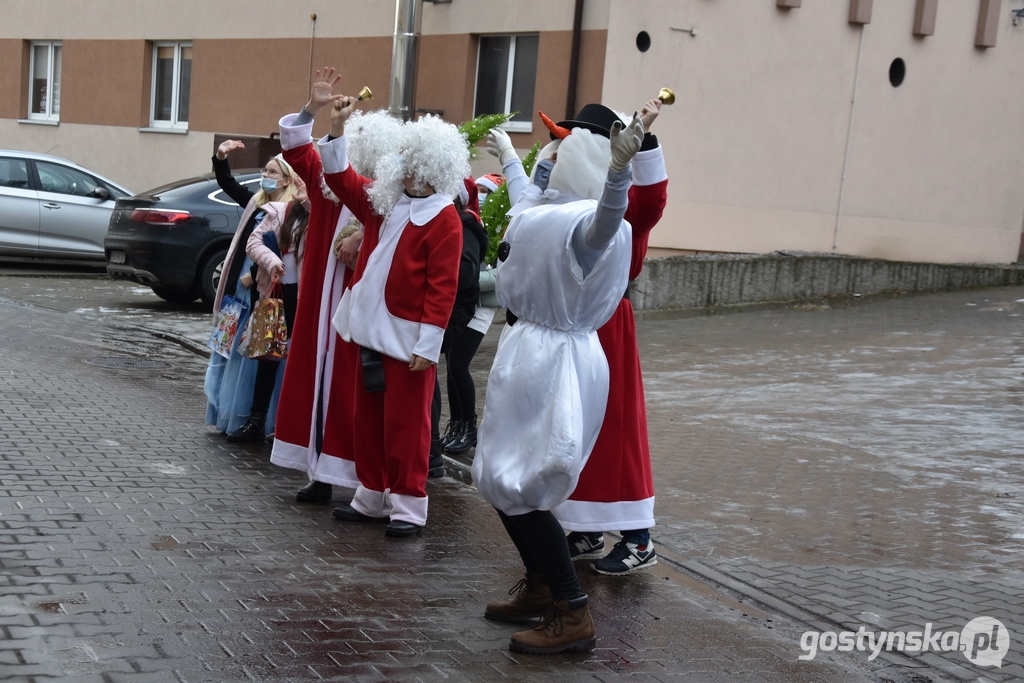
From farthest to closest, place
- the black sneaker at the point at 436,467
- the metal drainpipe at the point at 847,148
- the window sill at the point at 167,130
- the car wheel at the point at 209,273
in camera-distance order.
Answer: the window sill at the point at 167,130 → the metal drainpipe at the point at 847,148 → the car wheel at the point at 209,273 → the black sneaker at the point at 436,467

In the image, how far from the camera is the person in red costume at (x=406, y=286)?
590 cm

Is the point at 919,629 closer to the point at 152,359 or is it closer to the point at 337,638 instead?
the point at 337,638

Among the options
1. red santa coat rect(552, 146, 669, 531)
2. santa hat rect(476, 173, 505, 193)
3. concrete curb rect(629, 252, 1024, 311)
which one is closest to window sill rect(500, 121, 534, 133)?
concrete curb rect(629, 252, 1024, 311)

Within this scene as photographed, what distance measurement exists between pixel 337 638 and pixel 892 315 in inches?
479

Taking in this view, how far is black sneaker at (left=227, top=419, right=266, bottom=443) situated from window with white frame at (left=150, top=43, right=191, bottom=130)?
1580 cm

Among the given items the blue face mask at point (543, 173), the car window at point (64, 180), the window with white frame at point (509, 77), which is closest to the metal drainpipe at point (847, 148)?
the window with white frame at point (509, 77)

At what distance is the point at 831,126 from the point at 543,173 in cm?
1319

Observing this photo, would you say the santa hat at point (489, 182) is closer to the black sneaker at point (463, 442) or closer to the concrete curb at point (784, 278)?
the black sneaker at point (463, 442)

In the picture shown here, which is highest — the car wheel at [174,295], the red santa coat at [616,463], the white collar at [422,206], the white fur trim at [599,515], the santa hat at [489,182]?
the santa hat at [489,182]

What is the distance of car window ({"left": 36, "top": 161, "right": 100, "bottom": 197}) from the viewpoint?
16.7m

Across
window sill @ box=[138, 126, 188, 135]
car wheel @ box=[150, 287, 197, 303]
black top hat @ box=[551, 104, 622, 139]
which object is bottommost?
car wheel @ box=[150, 287, 197, 303]

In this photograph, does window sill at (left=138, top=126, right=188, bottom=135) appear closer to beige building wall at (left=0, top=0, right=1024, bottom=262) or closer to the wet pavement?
beige building wall at (left=0, top=0, right=1024, bottom=262)

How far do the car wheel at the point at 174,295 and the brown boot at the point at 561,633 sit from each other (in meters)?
10.6

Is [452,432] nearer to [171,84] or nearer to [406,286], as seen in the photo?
[406,286]
